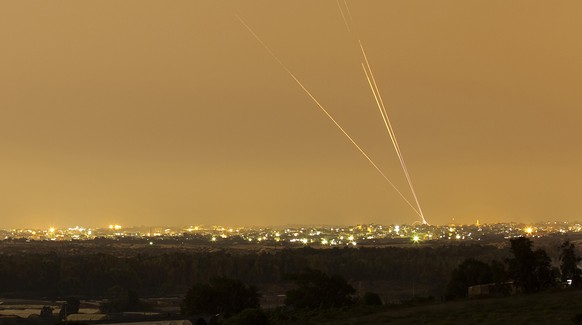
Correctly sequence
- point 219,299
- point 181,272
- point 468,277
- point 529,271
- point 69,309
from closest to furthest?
point 529,271 → point 219,299 → point 468,277 → point 69,309 → point 181,272

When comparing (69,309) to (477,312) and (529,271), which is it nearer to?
(529,271)

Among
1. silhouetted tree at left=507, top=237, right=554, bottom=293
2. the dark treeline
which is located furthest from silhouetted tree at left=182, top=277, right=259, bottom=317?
the dark treeline

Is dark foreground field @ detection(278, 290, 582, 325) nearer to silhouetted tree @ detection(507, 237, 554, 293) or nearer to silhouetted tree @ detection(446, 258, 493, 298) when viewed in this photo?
silhouetted tree @ detection(507, 237, 554, 293)

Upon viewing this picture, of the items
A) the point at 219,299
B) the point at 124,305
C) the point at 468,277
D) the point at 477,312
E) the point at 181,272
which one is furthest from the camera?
the point at 181,272

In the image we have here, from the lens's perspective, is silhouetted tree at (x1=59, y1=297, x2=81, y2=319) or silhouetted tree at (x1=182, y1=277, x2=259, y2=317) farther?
silhouetted tree at (x1=59, y1=297, x2=81, y2=319)

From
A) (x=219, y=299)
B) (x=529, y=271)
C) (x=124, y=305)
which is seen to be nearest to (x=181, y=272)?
(x=124, y=305)

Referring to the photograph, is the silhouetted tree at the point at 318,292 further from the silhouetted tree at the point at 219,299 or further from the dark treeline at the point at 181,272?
the dark treeline at the point at 181,272
